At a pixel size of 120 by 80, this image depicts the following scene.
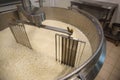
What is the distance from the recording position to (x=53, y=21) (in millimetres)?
1548

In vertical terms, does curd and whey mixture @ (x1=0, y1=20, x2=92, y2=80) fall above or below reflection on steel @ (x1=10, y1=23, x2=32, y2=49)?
below

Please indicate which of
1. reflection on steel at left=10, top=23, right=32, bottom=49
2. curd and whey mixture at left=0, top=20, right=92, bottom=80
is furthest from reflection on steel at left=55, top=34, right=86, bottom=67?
reflection on steel at left=10, top=23, right=32, bottom=49

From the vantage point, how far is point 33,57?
116cm

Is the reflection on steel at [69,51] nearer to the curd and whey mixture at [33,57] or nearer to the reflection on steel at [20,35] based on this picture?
the curd and whey mixture at [33,57]

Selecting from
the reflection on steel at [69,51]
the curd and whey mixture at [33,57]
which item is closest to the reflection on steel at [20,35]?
the curd and whey mixture at [33,57]

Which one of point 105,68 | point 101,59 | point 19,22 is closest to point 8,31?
point 19,22

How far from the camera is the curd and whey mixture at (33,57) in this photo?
39.8 inches

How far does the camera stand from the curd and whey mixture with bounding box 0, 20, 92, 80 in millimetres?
1012

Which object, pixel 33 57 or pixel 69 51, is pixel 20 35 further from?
pixel 69 51

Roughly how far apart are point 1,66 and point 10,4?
1.06m

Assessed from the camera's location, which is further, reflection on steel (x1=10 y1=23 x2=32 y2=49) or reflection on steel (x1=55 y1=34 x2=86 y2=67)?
reflection on steel (x1=10 y1=23 x2=32 y2=49)

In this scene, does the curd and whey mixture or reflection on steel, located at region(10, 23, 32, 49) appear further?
reflection on steel, located at region(10, 23, 32, 49)

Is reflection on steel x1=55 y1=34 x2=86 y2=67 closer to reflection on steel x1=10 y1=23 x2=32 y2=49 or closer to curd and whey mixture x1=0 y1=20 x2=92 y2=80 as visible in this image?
curd and whey mixture x1=0 y1=20 x2=92 y2=80

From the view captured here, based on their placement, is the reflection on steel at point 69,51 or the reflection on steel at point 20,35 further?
the reflection on steel at point 20,35
